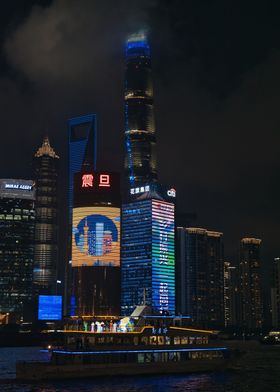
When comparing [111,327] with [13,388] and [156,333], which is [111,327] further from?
[13,388]

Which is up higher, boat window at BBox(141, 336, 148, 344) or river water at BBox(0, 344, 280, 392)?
boat window at BBox(141, 336, 148, 344)

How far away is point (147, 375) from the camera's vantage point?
7888 cm

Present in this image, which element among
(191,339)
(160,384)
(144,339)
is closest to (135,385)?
(160,384)

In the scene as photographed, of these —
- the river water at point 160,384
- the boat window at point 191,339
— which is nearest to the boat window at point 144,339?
the river water at point 160,384

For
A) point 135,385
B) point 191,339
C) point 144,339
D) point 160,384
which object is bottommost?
point 160,384

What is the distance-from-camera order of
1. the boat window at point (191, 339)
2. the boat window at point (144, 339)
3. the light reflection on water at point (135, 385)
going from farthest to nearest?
the boat window at point (191, 339) < the boat window at point (144, 339) < the light reflection on water at point (135, 385)

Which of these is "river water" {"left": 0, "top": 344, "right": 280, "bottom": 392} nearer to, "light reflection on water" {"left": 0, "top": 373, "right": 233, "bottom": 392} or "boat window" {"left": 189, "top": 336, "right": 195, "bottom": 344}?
"light reflection on water" {"left": 0, "top": 373, "right": 233, "bottom": 392}

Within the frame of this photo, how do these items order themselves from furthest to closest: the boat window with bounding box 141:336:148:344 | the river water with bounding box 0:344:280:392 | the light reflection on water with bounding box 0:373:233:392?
the boat window with bounding box 141:336:148:344
the river water with bounding box 0:344:280:392
the light reflection on water with bounding box 0:373:233:392

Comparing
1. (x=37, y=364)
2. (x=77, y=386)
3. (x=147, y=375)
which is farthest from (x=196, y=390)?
(x=37, y=364)

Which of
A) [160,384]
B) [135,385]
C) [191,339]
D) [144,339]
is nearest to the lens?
[135,385]

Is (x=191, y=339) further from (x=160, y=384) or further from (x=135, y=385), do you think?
(x=135, y=385)

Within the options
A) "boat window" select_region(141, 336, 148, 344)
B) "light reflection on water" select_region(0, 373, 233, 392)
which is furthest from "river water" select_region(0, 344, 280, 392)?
"boat window" select_region(141, 336, 148, 344)

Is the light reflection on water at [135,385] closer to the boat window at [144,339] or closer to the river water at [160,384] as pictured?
the river water at [160,384]

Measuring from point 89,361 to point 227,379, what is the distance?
20.0m
